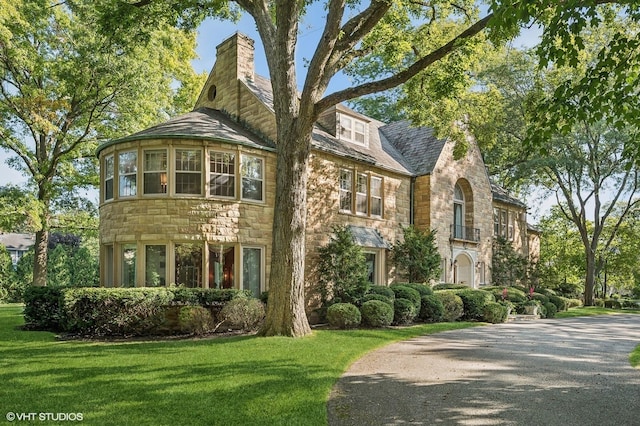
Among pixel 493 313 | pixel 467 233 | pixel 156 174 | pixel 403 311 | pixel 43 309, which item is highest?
pixel 156 174

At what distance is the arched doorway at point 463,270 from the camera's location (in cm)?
2476

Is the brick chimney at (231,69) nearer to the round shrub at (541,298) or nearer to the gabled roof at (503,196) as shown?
the round shrub at (541,298)

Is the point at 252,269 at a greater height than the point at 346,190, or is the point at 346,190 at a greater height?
the point at 346,190

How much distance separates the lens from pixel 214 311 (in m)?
13.9

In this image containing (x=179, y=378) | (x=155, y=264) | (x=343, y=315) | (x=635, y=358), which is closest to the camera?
(x=179, y=378)

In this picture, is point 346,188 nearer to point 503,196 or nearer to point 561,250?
point 503,196

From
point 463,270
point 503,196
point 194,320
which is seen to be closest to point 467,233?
point 463,270

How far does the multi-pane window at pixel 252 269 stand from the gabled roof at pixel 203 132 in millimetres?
3667

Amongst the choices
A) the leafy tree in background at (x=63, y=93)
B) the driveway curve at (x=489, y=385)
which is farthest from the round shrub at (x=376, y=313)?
the leafy tree in background at (x=63, y=93)

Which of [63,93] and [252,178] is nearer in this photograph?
[252,178]

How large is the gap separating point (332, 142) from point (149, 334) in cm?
1026

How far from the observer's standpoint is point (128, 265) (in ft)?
50.3

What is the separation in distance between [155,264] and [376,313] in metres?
7.19

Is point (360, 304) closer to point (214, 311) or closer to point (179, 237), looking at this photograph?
point (214, 311)
